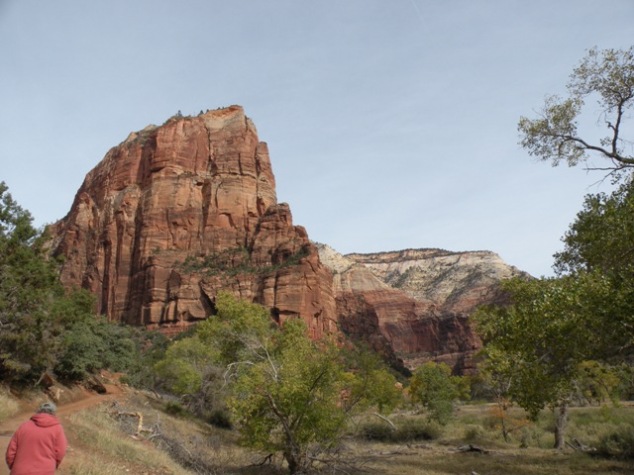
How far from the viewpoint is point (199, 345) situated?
36312 mm

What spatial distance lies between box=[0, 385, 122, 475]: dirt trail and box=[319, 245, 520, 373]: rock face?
94781 millimetres

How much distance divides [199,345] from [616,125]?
3001 cm

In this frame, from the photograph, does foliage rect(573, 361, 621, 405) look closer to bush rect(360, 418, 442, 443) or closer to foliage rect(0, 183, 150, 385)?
bush rect(360, 418, 442, 443)

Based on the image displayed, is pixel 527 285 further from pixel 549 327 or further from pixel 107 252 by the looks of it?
pixel 107 252

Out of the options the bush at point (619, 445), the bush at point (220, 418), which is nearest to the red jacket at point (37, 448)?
the bush at point (619, 445)

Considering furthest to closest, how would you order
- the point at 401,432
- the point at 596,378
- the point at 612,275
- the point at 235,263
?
the point at 235,263 < the point at 401,432 < the point at 596,378 < the point at 612,275

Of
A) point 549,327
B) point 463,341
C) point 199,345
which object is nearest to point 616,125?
point 549,327

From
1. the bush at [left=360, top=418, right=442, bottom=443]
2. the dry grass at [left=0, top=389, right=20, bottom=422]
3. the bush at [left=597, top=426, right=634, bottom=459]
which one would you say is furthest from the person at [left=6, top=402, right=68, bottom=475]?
the bush at [left=360, top=418, right=442, bottom=443]

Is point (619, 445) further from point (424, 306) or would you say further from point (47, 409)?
point (424, 306)

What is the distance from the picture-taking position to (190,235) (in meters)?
94.3

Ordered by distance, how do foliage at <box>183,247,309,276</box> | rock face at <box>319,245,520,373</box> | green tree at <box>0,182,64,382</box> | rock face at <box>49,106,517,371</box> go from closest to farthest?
green tree at <box>0,182,64,382</box> → rock face at <box>49,106,517,371</box> → foliage at <box>183,247,309,276</box> → rock face at <box>319,245,520,373</box>

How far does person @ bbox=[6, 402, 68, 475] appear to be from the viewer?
6.54 meters

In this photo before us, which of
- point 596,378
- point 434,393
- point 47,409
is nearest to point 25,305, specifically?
point 47,409

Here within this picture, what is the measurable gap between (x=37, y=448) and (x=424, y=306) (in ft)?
497
